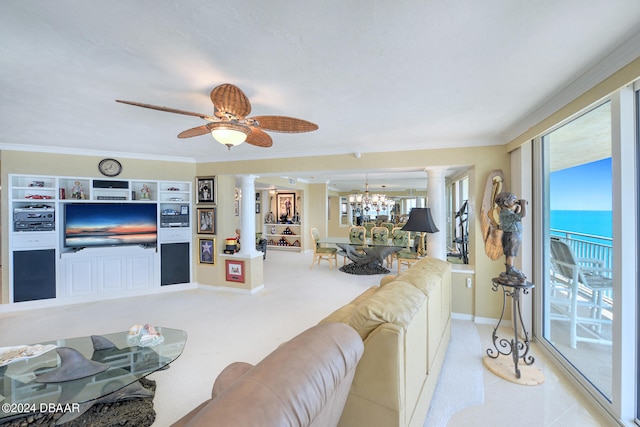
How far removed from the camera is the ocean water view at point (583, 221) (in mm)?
1884

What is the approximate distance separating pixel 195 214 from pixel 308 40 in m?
4.10

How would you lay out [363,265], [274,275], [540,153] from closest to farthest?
[540,153], [274,275], [363,265]

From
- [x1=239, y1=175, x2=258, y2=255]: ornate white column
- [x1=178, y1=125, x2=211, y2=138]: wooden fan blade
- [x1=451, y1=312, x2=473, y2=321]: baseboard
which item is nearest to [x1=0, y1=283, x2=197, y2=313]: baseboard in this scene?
[x1=239, y1=175, x2=258, y2=255]: ornate white column

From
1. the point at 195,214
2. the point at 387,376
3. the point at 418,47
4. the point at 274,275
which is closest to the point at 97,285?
the point at 195,214

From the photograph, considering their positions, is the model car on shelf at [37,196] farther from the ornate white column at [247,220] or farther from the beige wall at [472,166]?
the beige wall at [472,166]

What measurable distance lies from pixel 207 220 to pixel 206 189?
0.56m

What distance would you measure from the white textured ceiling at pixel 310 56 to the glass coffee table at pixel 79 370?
2.00m

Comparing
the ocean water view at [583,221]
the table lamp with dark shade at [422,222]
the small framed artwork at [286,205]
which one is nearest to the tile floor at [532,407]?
the ocean water view at [583,221]

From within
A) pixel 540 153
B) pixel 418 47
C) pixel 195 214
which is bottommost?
pixel 195 214

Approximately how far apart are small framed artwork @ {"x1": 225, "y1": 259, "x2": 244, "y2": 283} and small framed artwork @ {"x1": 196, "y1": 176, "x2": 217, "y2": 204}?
1152 mm

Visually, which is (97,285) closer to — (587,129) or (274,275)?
(274,275)

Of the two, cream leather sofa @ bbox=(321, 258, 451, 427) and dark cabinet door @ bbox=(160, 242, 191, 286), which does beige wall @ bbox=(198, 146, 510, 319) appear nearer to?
cream leather sofa @ bbox=(321, 258, 451, 427)

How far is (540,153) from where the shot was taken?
2.70 meters

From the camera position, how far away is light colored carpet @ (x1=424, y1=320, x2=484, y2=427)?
186 cm
